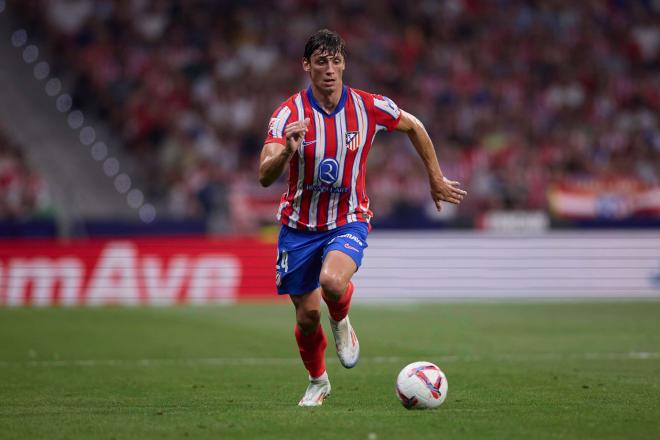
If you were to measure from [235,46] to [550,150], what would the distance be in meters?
8.13

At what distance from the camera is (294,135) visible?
7.32 m

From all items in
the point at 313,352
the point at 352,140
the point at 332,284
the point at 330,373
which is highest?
the point at 352,140

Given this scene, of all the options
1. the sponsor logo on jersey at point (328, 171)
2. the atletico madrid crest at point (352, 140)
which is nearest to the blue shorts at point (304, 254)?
the sponsor logo on jersey at point (328, 171)

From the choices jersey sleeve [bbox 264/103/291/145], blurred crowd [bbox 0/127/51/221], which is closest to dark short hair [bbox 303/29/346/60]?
jersey sleeve [bbox 264/103/291/145]

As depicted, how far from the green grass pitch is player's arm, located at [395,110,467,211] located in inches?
61.4

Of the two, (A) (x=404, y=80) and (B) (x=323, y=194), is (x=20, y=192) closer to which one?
(A) (x=404, y=80)

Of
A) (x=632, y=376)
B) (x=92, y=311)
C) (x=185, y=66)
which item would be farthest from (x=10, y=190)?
(x=632, y=376)

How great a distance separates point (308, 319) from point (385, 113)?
170 centimetres

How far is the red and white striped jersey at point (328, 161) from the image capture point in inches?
318

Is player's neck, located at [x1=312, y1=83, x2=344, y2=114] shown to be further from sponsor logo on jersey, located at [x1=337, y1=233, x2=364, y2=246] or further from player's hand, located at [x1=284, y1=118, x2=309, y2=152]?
sponsor logo on jersey, located at [x1=337, y1=233, x2=364, y2=246]

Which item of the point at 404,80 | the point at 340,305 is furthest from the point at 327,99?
the point at 404,80

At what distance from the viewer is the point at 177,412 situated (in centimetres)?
753

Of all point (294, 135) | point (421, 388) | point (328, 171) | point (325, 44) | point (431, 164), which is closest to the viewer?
point (294, 135)

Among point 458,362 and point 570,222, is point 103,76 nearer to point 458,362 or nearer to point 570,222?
point 570,222
